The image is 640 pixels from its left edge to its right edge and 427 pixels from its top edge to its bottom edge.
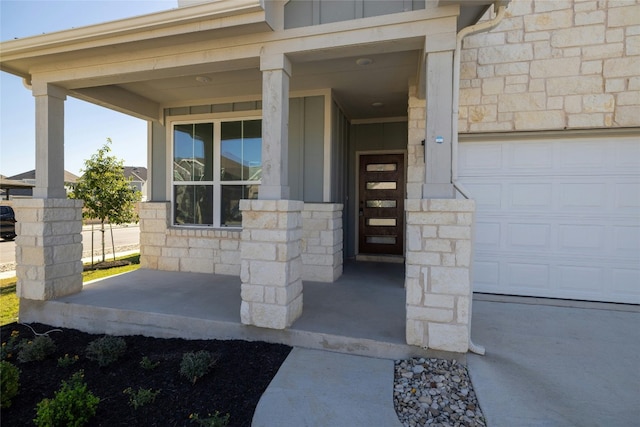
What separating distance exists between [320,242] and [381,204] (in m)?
2.20

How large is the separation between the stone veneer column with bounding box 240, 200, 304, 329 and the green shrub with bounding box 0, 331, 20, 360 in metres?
2.12

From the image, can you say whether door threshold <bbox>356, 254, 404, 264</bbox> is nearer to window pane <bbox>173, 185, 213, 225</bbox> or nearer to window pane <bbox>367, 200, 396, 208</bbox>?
window pane <bbox>367, 200, 396, 208</bbox>

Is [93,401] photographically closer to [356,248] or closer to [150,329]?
[150,329]

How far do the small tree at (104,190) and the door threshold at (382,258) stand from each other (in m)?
5.12

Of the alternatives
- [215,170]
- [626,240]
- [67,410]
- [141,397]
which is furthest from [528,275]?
[215,170]

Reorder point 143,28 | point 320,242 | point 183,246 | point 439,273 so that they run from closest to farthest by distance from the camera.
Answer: point 439,273
point 143,28
point 320,242
point 183,246

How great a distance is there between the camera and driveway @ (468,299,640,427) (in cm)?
200

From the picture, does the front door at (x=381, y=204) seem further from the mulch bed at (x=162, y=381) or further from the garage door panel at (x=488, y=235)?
the mulch bed at (x=162, y=381)

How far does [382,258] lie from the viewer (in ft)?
20.5

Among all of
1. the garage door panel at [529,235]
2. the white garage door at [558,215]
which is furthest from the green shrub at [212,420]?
the garage door panel at [529,235]

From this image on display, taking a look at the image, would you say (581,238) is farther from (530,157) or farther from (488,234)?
(530,157)

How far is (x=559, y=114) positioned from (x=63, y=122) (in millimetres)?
6101

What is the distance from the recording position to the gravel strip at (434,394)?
1996 mm

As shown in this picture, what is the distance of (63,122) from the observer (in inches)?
158
